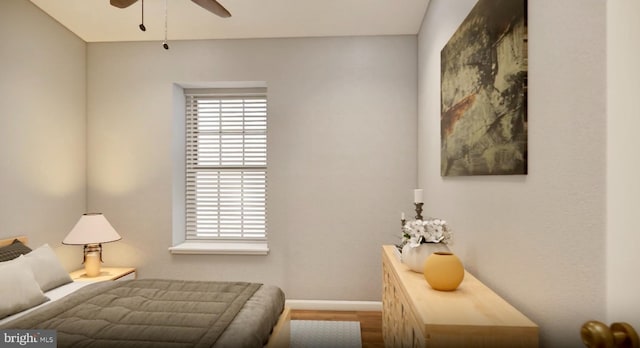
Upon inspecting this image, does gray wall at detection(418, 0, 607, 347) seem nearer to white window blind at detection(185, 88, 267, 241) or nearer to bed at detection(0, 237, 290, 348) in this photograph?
bed at detection(0, 237, 290, 348)

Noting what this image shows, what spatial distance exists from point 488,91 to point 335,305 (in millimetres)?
2596

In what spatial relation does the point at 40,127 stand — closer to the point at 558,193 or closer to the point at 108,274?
the point at 108,274

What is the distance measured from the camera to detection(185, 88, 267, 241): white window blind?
3828 mm

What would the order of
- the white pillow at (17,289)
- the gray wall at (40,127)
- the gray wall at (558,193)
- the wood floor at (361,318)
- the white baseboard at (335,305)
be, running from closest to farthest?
the gray wall at (558,193)
the white pillow at (17,289)
the gray wall at (40,127)
the wood floor at (361,318)
the white baseboard at (335,305)

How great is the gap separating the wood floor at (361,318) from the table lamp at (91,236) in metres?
1.91

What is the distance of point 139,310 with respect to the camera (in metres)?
1.94

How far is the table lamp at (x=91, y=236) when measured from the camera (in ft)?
9.98

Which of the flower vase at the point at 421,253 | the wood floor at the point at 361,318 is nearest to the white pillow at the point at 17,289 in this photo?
the wood floor at the point at 361,318

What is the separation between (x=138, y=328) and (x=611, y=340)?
1.84m

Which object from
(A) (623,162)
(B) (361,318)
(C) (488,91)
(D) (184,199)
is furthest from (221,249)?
(A) (623,162)

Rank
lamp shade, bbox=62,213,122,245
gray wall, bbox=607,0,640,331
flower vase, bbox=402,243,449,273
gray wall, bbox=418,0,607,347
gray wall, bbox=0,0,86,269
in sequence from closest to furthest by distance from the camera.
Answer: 1. gray wall, bbox=607,0,640,331
2. gray wall, bbox=418,0,607,347
3. flower vase, bbox=402,243,449,273
4. gray wall, bbox=0,0,86,269
5. lamp shade, bbox=62,213,122,245

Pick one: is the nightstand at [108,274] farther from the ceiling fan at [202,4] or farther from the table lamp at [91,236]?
the ceiling fan at [202,4]

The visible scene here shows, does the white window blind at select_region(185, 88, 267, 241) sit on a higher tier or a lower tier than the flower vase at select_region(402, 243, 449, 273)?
higher

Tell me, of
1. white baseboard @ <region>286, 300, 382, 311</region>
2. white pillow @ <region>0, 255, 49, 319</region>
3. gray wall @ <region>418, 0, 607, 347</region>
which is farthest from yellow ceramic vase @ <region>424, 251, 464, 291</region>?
white pillow @ <region>0, 255, 49, 319</region>
